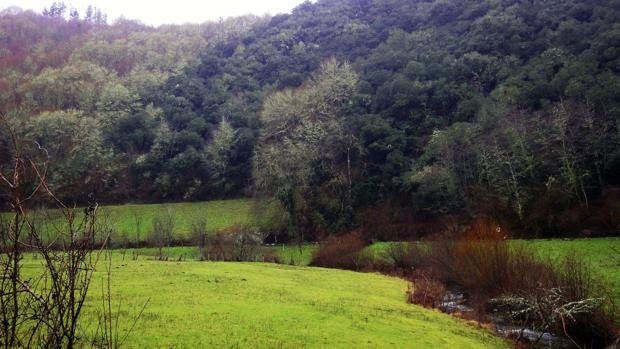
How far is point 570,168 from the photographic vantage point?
4141 centimetres

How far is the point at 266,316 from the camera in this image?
1655 cm

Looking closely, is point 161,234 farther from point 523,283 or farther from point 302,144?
point 523,283

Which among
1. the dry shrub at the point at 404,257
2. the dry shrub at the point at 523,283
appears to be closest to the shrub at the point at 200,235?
the dry shrub at the point at 404,257

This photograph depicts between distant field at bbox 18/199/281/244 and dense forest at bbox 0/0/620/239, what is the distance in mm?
2579

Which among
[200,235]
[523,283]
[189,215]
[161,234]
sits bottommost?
[523,283]

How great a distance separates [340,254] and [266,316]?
27970 millimetres

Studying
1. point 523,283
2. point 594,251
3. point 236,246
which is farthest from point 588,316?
point 236,246

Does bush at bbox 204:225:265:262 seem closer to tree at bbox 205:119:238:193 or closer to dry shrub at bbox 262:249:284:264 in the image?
dry shrub at bbox 262:249:284:264

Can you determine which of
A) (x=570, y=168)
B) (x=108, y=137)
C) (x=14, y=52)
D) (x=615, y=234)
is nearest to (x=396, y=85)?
(x=570, y=168)

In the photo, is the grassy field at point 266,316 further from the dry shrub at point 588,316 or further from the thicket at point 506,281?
the dry shrub at point 588,316

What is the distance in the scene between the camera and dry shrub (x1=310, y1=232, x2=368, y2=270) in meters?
43.2

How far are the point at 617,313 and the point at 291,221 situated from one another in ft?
130

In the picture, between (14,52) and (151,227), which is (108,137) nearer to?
(151,227)

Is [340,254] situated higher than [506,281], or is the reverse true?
[506,281]
